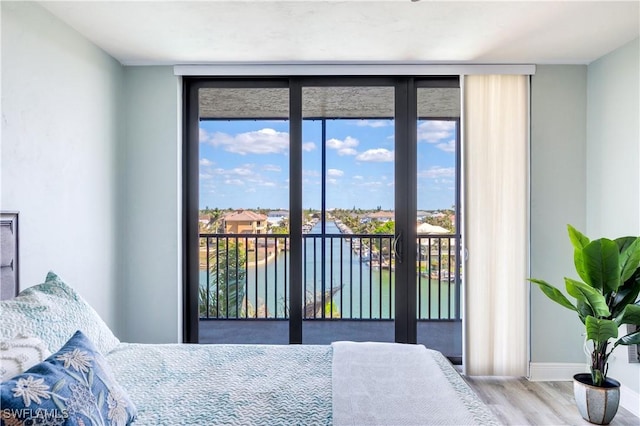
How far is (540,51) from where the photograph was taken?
3074mm

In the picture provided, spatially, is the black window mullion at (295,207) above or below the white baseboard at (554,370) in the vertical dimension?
above

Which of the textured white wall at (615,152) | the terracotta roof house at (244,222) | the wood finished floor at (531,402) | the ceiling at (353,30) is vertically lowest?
the wood finished floor at (531,402)

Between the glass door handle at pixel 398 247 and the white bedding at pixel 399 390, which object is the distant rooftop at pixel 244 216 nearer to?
the glass door handle at pixel 398 247

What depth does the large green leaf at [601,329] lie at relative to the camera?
95.3 inches

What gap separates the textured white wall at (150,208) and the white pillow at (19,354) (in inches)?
79.3

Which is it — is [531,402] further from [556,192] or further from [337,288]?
[337,288]

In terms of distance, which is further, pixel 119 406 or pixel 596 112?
pixel 596 112

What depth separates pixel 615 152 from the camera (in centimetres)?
303

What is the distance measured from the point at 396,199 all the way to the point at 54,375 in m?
2.79

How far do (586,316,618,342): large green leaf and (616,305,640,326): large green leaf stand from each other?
3.6 inches

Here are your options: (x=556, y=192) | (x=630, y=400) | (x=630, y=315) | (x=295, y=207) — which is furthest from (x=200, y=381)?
(x=556, y=192)

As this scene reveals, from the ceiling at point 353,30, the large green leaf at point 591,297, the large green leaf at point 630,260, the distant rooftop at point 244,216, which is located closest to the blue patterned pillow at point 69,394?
the ceiling at point 353,30

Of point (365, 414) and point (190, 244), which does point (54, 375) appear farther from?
point (190, 244)

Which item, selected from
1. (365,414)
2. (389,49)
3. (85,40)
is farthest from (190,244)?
(365,414)
